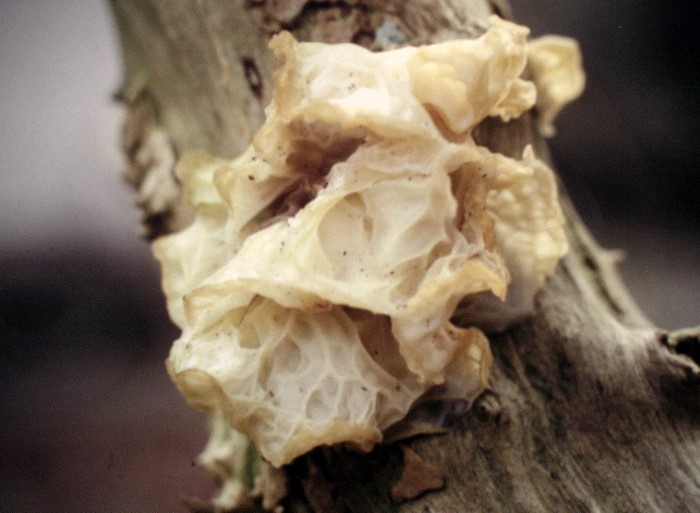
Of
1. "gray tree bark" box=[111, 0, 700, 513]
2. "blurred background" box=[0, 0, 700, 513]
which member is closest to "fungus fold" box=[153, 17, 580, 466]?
"gray tree bark" box=[111, 0, 700, 513]

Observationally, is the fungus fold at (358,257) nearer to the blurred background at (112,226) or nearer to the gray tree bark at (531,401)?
the gray tree bark at (531,401)

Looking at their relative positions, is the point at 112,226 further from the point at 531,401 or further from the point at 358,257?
the point at 531,401

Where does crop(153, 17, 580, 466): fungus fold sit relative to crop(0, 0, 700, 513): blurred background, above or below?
above

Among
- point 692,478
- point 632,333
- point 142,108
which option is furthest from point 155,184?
point 692,478

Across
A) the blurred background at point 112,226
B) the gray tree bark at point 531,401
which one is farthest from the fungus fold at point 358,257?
the blurred background at point 112,226

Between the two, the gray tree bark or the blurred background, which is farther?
the blurred background

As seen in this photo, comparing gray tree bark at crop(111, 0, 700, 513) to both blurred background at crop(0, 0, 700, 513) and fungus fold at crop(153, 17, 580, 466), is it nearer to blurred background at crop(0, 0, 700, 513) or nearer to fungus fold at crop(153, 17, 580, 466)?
fungus fold at crop(153, 17, 580, 466)

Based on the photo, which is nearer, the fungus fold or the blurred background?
the fungus fold
